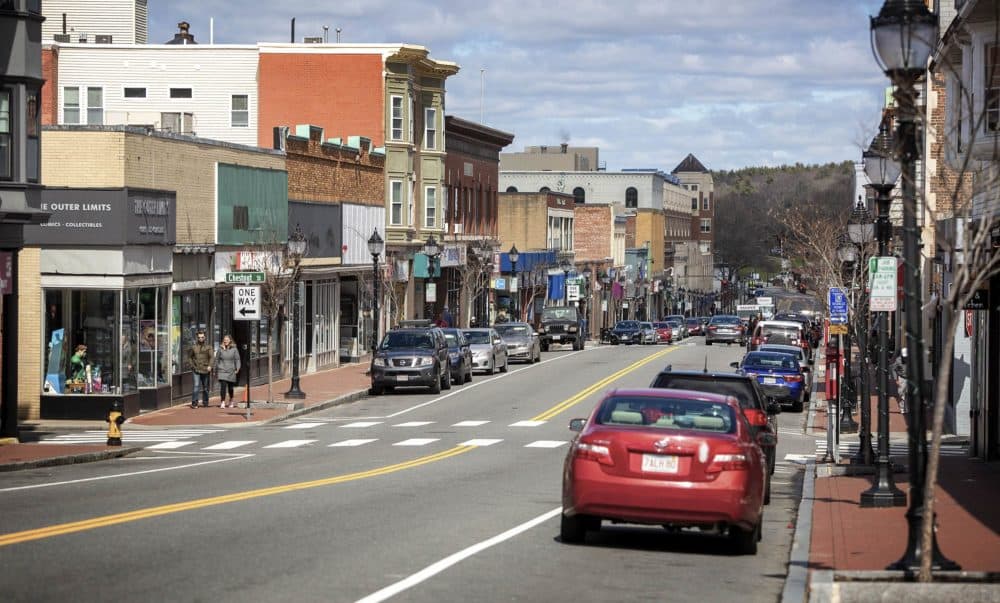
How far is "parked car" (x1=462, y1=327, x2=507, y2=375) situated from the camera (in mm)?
51312

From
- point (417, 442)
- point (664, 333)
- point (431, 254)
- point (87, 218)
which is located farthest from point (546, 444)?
point (664, 333)

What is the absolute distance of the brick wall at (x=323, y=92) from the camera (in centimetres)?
6069

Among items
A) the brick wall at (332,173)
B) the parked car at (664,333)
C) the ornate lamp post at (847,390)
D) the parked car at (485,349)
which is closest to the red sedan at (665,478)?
the ornate lamp post at (847,390)

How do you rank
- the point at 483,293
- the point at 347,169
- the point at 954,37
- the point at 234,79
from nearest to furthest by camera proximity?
1. the point at 954,37
2. the point at 347,169
3. the point at 234,79
4. the point at 483,293

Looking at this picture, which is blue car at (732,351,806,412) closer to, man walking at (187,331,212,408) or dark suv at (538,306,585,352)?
man walking at (187,331,212,408)

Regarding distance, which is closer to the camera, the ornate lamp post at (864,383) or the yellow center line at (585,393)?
the ornate lamp post at (864,383)

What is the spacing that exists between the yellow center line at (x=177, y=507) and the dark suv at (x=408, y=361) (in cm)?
1778

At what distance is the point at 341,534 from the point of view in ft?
49.0

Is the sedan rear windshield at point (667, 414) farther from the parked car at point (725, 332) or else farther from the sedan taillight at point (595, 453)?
the parked car at point (725, 332)

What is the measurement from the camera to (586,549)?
47.7 ft

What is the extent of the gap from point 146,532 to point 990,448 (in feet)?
50.0

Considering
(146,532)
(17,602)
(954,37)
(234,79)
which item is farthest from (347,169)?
(17,602)

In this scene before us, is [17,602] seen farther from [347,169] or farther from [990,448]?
[347,169]

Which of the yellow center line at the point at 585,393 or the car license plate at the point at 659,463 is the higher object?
the car license plate at the point at 659,463
